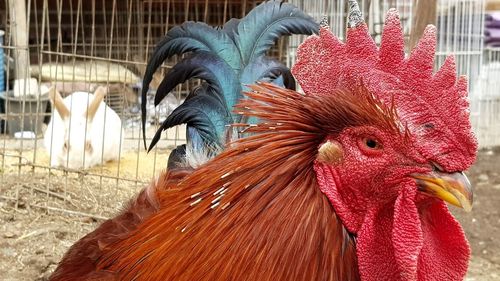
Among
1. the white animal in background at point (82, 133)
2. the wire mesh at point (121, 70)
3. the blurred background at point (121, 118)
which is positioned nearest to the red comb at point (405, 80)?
the blurred background at point (121, 118)

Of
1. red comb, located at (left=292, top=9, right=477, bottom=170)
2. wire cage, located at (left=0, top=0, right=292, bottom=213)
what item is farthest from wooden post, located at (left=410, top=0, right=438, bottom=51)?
red comb, located at (left=292, top=9, right=477, bottom=170)

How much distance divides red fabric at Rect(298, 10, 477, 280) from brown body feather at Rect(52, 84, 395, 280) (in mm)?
59

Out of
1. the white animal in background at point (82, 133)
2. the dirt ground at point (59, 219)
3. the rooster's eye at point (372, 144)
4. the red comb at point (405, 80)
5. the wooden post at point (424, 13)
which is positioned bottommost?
the dirt ground at point (59, 219)

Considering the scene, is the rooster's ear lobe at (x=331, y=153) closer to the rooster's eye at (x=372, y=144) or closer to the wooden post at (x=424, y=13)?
the rooster's eye at (x=372, y=144)

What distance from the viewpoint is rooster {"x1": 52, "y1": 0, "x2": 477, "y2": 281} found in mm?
1896

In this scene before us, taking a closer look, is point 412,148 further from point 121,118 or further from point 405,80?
point 121,118

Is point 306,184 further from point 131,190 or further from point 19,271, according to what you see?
point 131,190

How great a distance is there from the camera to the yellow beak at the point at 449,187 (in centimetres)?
178

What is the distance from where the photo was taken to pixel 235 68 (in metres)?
2.94

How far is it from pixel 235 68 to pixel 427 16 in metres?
2.10

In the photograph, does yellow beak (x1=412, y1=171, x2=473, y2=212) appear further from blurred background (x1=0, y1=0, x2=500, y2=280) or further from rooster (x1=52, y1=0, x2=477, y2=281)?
blurred background (x1=0, y1=0, x2=500, y2=280)

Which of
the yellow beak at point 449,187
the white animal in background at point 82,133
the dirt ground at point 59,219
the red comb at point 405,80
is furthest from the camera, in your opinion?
the white animal in background at point 82,133

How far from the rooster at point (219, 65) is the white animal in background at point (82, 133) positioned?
4.18 m

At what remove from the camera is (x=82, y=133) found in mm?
7430
